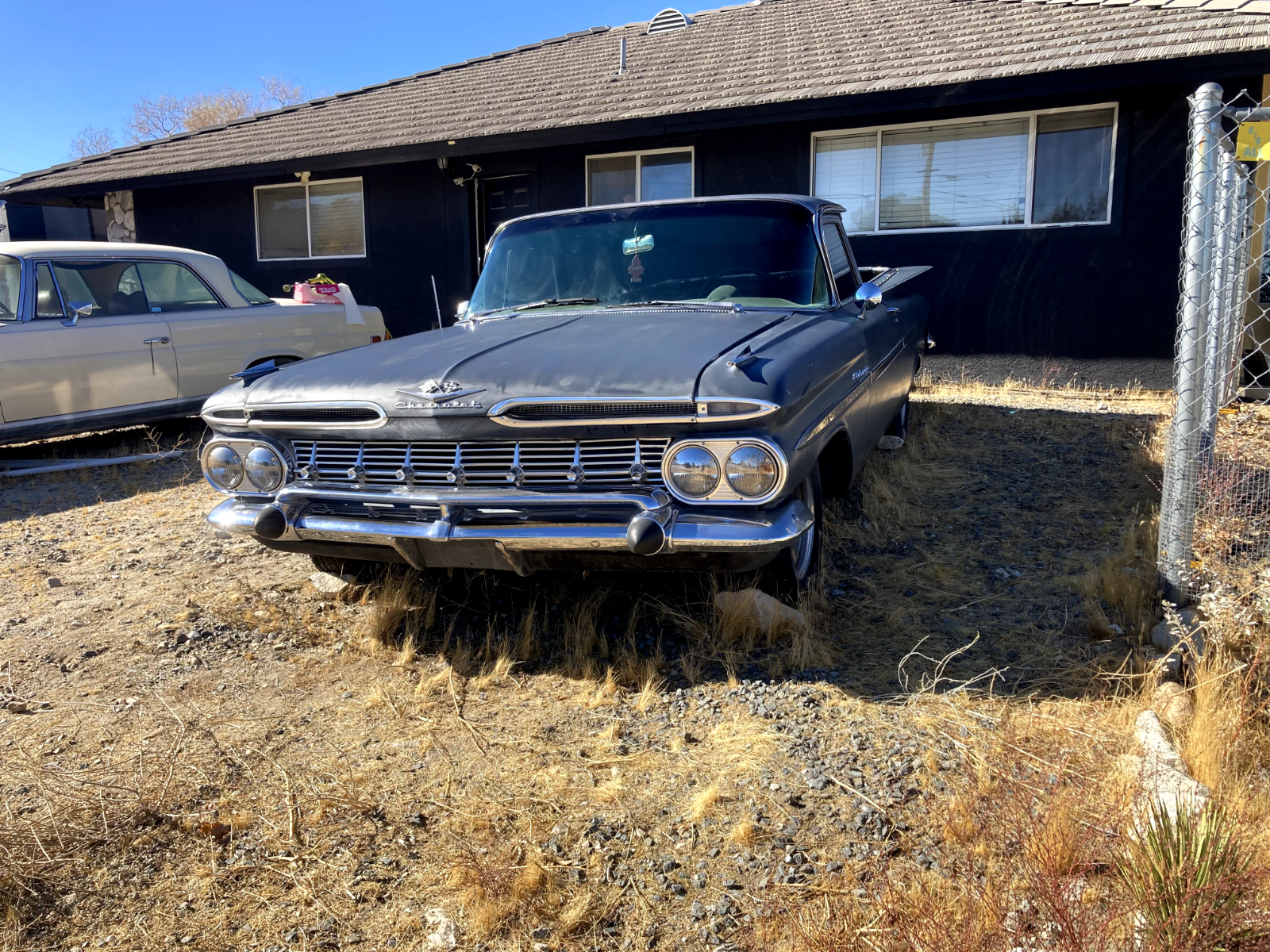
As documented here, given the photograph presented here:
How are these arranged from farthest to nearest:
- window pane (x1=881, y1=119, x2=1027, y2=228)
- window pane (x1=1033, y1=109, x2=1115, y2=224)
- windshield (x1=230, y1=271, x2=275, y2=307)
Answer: window pane (x1=881, y1=119, x2=1027, y2=228) < window pane (x1=1033, y1=109, x2=1115, y2=224) < windshield (x1=230, y1=271, x2=275, y2=307)

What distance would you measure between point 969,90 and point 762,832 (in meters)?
7.79

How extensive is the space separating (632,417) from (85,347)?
530 centimetres

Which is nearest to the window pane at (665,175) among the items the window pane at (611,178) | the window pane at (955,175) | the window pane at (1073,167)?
the window pane at (611,178)

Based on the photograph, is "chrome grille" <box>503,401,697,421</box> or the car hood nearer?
"chrome grille" <box>503,401,697,421</box>

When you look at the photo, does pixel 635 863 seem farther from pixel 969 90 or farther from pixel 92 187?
pixel 92 187

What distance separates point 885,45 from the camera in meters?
9.77

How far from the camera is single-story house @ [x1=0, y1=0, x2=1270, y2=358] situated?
8438 mm

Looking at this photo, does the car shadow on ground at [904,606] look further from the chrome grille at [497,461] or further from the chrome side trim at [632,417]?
the chrome side trim at [632,417]

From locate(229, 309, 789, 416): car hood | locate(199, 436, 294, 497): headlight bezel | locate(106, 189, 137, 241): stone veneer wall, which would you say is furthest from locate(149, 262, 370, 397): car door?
locate(106, 189, 137, 241): stone veneer wall

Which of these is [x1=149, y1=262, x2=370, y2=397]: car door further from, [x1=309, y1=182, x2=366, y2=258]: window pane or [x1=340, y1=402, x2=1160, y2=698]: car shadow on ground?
[x1=309, y1=182, x2=366, y2=258]: window pane

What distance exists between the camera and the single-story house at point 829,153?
27.7 ft

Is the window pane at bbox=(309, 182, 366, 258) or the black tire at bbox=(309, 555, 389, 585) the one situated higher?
the window pane at bbox=(309, 182, 366, 258)

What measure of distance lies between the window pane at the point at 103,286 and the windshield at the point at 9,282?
0.75ft

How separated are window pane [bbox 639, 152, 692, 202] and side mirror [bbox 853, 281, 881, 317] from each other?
6.39m
